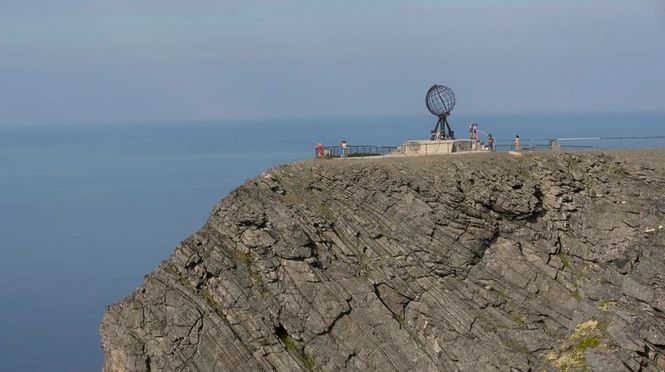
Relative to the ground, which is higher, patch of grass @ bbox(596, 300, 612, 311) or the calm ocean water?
patch of grass @ bbox(596, 300, 612, 311)

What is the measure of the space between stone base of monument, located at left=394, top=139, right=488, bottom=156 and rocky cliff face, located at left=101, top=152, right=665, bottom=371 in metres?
4.30

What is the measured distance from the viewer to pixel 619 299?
4803 cm

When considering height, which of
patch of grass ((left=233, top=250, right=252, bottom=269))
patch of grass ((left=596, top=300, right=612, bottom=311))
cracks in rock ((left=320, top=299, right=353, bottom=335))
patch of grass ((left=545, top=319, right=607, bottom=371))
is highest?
patch of grass ((left=233, top=250, right=252, bottom=269))

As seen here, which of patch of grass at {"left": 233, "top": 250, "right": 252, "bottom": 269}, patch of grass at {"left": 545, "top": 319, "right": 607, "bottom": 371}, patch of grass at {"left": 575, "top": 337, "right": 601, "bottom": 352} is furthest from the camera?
patch of grass at {"left": 233, "top": 250, "right": 252, "bottom": 269}

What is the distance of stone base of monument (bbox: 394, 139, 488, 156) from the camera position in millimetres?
57656

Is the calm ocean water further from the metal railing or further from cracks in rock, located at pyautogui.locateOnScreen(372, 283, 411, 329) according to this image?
cracks in rock, located at pyautogui.locateOnScreen(372, 283, 411, 329)

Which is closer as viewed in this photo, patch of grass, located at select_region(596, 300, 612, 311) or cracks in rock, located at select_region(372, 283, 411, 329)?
patch of grass, located at select_region(596, 300, 612, 311)

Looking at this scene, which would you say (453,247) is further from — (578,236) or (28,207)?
(28,207)

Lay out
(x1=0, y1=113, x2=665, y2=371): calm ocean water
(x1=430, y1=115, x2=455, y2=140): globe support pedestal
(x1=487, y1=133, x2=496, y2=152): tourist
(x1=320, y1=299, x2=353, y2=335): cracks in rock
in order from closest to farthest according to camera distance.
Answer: (x1=320, y1=299, x2=353, y2=335): cracks in rock
(x1=487, y1=133, x2=496, y2=152): tourist
(x1=430, y1=115, x2=455, y2=140): globe support pedestal
(x1=0, y1=113, x2=665, y2=371): calm ocean water

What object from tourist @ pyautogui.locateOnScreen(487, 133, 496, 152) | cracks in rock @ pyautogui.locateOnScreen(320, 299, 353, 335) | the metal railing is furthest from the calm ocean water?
cracks in rock @ pyautogui.locateOnScreen(320, 299, 353, 335)

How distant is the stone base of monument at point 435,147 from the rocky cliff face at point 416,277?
430 cm

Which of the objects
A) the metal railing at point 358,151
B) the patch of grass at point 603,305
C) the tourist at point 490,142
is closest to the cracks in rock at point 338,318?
the patch of grass at point 603,305

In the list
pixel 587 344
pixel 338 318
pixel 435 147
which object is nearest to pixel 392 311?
pixel 338 318

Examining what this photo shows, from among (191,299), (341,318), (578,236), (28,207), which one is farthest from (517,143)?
(28,207)
